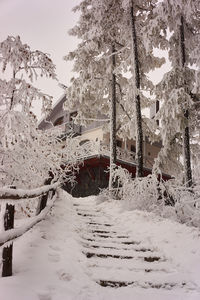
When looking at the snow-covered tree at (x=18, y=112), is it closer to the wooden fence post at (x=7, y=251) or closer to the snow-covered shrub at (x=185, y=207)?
the wooden fence post at (x=7, y=251)

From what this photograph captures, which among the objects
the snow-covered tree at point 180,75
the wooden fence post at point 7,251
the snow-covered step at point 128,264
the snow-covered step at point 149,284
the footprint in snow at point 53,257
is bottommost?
the snow-covered step at point 149,284

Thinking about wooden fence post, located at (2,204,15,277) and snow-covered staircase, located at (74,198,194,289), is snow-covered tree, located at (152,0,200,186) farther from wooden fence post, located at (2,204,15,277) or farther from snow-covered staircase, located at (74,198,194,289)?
wooden fence post, located at (2,204,15,277)

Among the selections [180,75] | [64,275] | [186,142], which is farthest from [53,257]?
[180,75]

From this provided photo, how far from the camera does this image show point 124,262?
229 inches

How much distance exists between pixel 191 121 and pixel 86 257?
30.8 feet

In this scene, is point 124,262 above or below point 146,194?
below

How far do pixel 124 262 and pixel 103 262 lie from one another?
46 centimetres

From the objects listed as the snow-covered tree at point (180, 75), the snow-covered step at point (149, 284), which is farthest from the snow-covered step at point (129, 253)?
the snow-covered tree at point (180, 75)

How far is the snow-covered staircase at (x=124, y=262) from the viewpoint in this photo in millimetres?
5013

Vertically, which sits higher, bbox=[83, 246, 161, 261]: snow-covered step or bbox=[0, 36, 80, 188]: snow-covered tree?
bbox=[0, 36, 80, 188]: snow-covered tree

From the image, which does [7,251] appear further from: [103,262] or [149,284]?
[149,284]

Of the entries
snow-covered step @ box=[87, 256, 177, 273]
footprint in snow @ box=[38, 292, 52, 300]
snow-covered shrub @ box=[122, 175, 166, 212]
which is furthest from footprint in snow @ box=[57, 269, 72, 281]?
snow-covered shrub @ box=[122, 175, 166, 212]

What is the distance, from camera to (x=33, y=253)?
493 centimetres

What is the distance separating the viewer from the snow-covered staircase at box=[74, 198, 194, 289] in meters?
5.01
